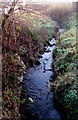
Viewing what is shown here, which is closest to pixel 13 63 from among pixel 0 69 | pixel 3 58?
pixel 3 58

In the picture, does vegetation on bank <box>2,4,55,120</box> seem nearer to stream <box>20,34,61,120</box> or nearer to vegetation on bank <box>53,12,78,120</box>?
stream <box>20,34,61,120</box>

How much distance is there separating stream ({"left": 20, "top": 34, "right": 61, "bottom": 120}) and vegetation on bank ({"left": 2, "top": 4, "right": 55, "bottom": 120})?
40 cm

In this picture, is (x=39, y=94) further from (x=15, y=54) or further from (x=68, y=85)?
(x=15, y=54)

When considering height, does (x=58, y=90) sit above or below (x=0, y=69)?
below

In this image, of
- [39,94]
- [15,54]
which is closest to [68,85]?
[39,94]

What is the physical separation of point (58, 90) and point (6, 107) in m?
2.03

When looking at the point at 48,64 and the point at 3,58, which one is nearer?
the point at 3,58

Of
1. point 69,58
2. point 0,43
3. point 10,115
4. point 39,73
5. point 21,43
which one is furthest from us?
point 21,43

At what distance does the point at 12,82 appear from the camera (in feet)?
16.3

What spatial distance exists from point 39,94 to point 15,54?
75.5 inches

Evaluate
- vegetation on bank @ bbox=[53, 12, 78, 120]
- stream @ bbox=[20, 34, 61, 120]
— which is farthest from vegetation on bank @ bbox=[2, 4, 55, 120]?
vegetation on bank @ bbox=[53, 12, 78, 120]

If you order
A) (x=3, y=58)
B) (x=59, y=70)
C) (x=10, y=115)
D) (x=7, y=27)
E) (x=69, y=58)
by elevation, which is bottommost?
(x=10, y=115)

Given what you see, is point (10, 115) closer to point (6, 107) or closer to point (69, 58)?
point (6, 107)

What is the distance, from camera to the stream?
4.56 meters
